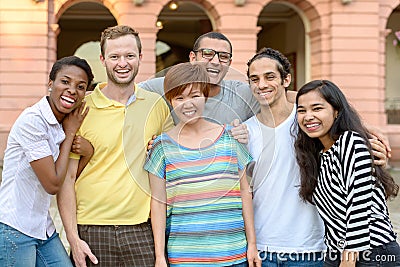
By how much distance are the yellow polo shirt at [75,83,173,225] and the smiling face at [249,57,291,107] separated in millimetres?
510

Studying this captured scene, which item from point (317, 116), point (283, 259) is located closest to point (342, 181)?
point (317, 116)

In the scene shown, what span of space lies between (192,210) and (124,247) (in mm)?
457

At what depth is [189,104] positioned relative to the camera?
268 cm

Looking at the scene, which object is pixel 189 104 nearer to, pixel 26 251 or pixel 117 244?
pixel 117 244

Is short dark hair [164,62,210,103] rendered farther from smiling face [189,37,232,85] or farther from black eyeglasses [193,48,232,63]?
black eyeglasses [193,48,232,63]

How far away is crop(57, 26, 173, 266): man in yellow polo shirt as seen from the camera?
2.85m

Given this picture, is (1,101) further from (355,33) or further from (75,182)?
(75,182)

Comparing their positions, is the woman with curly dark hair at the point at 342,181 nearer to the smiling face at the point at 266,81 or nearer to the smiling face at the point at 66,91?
the smiling face at the point at 266,81

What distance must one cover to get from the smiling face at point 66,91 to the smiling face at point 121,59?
0.17m

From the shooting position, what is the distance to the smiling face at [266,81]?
9.44 feet

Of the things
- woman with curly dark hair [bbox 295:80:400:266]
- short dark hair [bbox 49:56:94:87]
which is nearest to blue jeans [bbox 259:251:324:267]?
woman with curly dark hair [bbox 295:80:400:266]

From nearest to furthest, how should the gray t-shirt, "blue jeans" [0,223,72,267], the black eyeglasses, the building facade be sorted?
"blue jeans" [0,223,72,267] < the gray t-shirt < the black eyeglasses < the building facade

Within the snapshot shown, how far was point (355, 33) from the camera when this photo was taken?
549 inches

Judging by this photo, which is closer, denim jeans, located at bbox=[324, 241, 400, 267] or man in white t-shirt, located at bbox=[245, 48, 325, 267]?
denim jeans, located at bbox=[324, 241, 400, 267]
